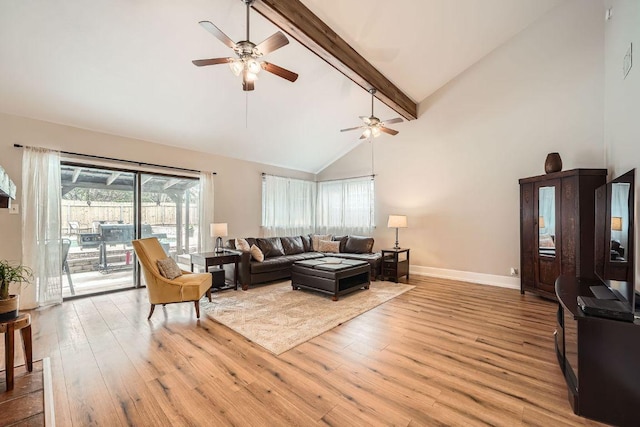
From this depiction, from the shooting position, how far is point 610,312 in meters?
1.70

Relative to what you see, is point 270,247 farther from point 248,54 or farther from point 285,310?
point 248,54

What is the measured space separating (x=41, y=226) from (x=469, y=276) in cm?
708

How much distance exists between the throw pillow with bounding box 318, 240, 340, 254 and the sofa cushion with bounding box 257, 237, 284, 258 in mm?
1036

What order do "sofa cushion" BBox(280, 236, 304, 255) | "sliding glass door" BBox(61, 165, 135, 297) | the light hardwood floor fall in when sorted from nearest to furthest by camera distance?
the light hardwood floor, "sliding glass door" BBox(61, 165, 135, 297), "sofa cushion" BBox(280, 236, 304, 255)

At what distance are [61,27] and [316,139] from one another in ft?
14.7

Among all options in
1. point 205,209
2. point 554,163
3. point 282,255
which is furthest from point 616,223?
point 205,209

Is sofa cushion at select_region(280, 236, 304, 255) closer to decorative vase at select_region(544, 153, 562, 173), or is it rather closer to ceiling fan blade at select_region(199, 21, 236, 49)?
ceiling fan blade at select_region(199, 21, 236, 49)

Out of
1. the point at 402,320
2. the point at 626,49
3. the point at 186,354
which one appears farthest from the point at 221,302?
the point at 626,49

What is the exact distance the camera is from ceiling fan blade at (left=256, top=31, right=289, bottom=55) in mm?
2309

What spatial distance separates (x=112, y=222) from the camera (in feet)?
15.2

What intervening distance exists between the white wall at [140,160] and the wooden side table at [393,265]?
3.13 metres

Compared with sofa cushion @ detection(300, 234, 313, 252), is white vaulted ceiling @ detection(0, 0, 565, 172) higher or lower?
higher

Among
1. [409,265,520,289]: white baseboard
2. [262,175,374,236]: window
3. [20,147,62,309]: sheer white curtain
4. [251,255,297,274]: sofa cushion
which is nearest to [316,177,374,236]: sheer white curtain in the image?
[262,175,374,236]: window

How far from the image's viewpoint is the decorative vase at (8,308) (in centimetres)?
196
